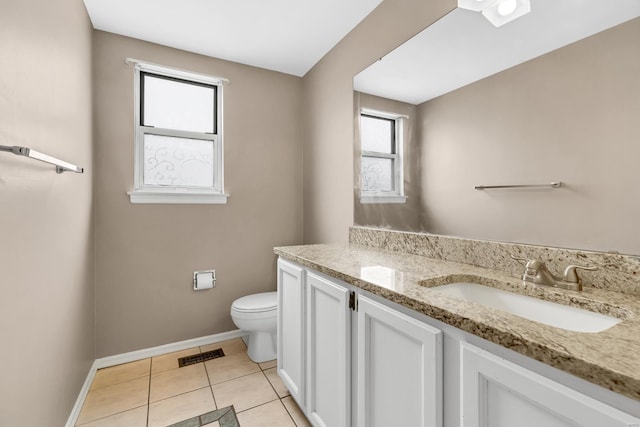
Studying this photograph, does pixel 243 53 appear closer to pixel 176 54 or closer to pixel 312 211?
pixel 176 54

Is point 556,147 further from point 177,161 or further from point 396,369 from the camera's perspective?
point 177,161

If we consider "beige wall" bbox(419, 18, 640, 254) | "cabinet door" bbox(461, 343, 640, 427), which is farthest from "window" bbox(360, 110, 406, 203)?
"cabinet door" bbox(461, 343, 640, 427)

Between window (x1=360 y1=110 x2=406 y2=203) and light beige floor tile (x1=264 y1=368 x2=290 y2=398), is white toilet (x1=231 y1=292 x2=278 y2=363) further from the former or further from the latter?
window (x1=360 y1=110 x2=406 y2=203)

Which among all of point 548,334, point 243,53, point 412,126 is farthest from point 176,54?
point 548,334

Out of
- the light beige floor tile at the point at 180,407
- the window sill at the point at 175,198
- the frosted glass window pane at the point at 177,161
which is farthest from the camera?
the frosted glass window pane at the point at 177,161

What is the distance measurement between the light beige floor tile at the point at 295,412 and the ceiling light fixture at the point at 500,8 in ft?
Result: 7.05

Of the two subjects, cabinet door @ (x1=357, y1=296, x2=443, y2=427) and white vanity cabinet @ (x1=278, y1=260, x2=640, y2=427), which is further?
cabinet door @ (x1=357, y1=296, x2=443, y2=427)

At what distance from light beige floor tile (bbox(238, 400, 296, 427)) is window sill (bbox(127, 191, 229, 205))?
156 cm

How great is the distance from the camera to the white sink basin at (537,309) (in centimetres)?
81

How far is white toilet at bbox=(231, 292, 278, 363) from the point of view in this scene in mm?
2127

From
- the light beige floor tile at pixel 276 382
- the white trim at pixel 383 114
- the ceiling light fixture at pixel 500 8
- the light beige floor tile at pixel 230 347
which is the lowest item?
the light beige floor tile at pixel 276 382

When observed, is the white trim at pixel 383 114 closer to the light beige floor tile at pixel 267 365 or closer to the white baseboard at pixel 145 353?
the light beige floor tile at pixel 267 365

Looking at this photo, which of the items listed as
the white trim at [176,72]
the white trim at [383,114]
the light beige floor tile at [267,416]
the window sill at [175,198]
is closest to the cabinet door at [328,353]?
the light beige floor tile at [267,416]

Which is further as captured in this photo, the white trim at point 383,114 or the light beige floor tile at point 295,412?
the white trim at point 383,114
